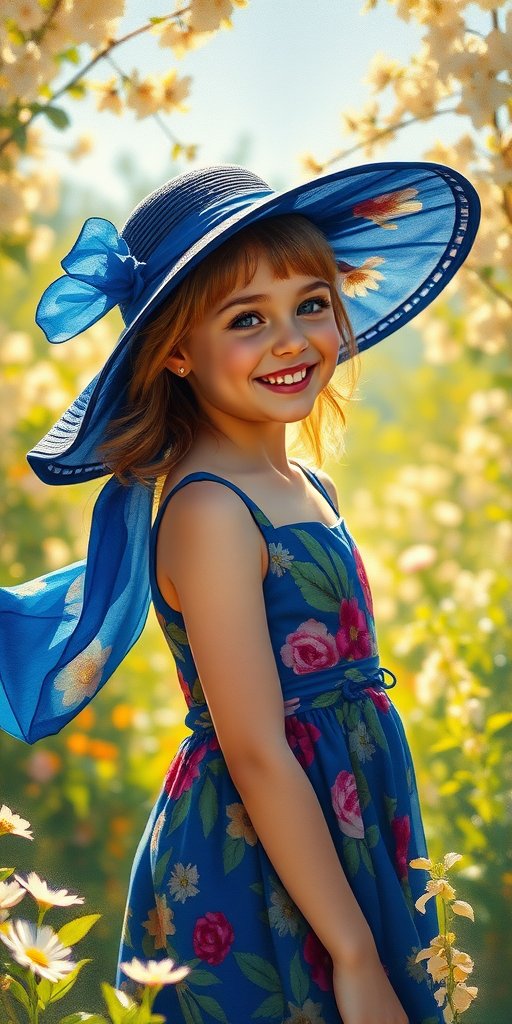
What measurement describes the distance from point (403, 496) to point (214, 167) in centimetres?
210

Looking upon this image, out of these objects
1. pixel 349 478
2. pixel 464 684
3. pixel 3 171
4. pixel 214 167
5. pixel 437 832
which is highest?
pixel 349 478

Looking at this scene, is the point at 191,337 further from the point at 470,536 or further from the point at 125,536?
the point at 470,536

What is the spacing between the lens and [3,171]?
1709mm

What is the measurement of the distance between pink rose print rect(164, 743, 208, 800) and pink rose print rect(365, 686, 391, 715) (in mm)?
207

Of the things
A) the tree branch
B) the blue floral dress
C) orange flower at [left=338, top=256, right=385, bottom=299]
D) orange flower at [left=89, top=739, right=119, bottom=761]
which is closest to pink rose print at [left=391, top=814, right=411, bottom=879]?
the blue floral dress

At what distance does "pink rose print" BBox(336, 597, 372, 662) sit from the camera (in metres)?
1.20

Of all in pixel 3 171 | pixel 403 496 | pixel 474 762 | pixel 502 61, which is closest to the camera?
pixel 502 61

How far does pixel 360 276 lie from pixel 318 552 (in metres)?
0.47

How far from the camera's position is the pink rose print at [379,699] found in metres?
1.21

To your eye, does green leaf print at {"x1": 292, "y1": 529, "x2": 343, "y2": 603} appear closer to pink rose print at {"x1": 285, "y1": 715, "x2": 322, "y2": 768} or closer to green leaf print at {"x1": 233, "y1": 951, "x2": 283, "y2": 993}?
pink rose print at {"x1": 285, "y1": 715, "x2": 322, "y2": 768}

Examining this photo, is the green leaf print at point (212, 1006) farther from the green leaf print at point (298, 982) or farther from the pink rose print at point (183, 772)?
the pink rose print at point (183, 772)

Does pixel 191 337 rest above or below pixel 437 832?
above

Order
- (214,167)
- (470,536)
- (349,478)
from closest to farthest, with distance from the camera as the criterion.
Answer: (214,167)
(470,536)
(349,478)

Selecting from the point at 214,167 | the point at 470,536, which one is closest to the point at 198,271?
the point at 214,167
